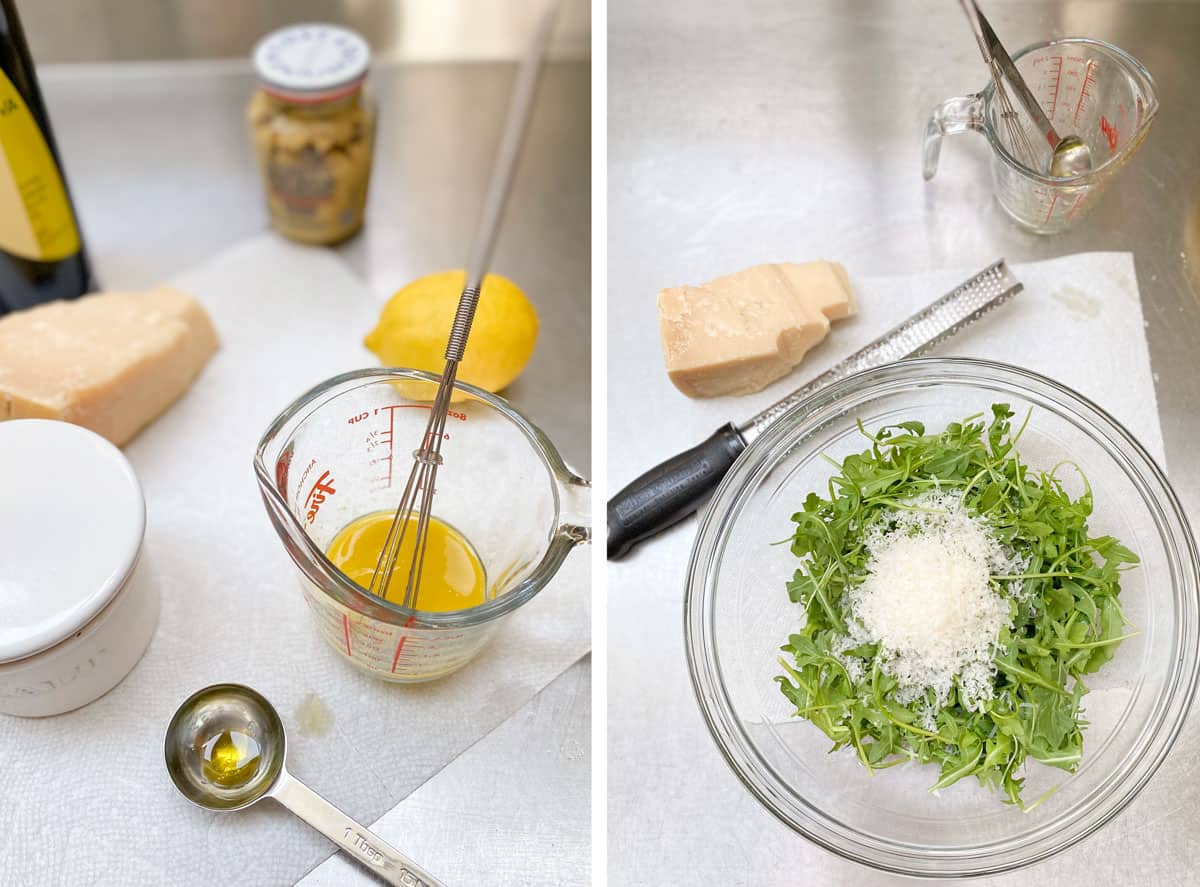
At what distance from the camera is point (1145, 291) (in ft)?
2.56

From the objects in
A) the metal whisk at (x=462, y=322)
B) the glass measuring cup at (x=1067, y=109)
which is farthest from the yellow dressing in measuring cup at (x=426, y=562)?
the glass measuring cup at (x=1067, y=109)

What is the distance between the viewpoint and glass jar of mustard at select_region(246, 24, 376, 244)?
82 cm

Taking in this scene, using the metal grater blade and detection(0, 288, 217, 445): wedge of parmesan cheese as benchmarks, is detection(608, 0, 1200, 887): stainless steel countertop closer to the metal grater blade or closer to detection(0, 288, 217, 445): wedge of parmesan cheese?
the metal grater blade

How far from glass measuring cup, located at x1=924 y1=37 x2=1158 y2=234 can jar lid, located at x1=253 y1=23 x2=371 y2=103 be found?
0.42 metres

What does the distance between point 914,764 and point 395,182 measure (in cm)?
64

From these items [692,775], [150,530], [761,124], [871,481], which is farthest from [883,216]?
[150,530]

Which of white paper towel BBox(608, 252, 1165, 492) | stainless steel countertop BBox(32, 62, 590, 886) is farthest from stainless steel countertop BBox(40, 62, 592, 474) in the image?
white paper towel BBox(608, 252, 1165, 492)

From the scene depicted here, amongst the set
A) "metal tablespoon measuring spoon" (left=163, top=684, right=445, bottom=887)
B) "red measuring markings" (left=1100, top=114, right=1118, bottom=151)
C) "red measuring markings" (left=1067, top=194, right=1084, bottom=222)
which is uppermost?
"red measuring markings" (left=1100, top=114, right=1118, bottom=151)

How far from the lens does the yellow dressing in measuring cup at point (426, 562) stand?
67 centimetres

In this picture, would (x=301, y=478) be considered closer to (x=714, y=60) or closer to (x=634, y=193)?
(x=634, y=193)

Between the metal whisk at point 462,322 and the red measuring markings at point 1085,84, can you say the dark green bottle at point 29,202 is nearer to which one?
the metal whisk at point 462,322

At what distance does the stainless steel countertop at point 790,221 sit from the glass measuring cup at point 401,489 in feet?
0.27

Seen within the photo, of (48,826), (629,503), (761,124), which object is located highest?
(761,124)

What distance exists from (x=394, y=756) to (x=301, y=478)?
0.18m
